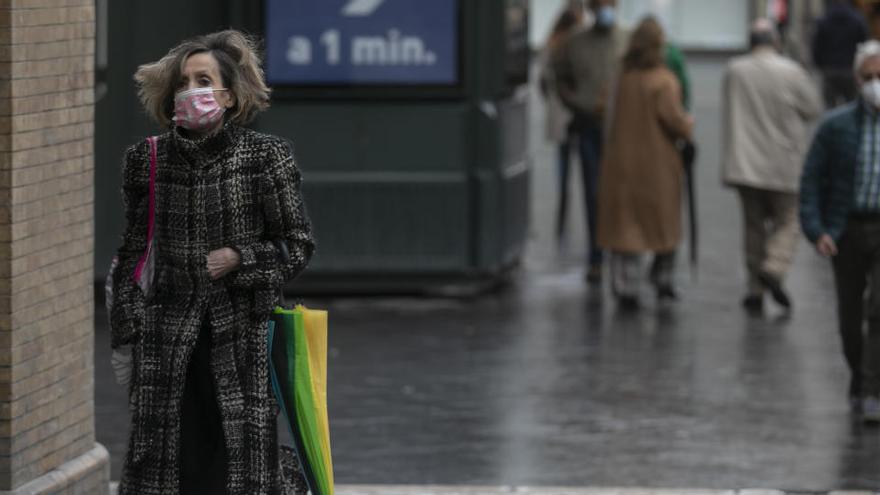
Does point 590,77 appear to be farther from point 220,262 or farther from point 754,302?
point 220,262

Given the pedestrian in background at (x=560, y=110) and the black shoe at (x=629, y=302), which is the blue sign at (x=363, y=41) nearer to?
the black shoe at (x=629, y=302)

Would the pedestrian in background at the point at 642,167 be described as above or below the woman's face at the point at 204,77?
below

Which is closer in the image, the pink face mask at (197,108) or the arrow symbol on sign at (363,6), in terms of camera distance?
the pink face mask at (197,108)

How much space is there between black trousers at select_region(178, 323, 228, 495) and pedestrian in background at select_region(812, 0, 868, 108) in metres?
19.4

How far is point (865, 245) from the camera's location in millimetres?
8805

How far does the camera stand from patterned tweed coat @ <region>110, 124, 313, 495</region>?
534 cm

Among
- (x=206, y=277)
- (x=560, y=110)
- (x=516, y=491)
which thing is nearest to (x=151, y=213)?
(x=206, y=277)

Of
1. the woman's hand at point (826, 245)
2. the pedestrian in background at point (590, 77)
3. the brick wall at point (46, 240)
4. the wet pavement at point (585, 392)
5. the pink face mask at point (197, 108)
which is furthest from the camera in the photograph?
the pedestrian in background at point (590, 77)

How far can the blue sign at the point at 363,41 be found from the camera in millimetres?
12047

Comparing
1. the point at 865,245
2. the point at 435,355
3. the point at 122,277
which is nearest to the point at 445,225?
the point at 435,355

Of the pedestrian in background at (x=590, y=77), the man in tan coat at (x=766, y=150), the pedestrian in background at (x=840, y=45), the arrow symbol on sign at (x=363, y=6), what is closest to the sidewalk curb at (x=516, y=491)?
the man in tan coat at (x=766, y=150)

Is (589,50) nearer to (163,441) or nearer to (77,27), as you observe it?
(77,27)

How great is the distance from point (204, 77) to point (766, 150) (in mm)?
7224

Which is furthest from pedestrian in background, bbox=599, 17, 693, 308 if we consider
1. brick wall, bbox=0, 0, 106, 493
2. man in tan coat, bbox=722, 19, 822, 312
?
brick wall, bbox=0, 0, 106, 493
